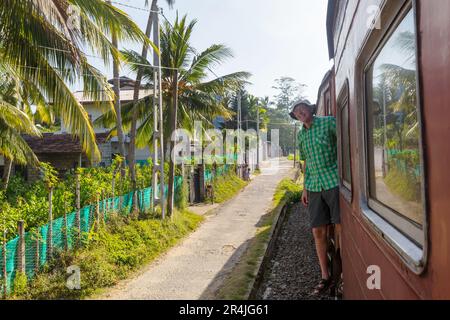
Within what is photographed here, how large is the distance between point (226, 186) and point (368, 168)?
17.6 metres

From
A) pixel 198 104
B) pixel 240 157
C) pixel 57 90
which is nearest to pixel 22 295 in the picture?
pixel 57 90

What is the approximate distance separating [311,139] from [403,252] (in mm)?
2501

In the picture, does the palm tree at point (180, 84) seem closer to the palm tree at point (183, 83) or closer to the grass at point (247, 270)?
the palm tree at point (183, 83)

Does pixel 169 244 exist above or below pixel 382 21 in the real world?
below

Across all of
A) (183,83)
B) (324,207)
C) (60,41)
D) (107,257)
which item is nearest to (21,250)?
(107,257)

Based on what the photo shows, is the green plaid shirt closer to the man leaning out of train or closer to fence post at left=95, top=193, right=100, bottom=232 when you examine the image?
the man leaning out of train

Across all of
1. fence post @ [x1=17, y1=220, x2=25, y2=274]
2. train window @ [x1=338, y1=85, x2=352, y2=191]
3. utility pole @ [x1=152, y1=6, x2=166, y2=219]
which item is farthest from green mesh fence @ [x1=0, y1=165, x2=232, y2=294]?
train window @ [x1=338, y1=85, x2=352, y2=191]

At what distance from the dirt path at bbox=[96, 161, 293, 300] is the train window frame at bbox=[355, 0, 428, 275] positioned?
4160 mm

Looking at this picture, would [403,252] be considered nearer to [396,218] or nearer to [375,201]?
[396,218]

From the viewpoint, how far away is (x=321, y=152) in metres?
3.71

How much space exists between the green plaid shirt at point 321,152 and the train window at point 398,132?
1.47 m

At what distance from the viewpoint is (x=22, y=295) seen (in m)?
5.29

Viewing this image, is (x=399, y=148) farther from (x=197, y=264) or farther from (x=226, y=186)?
(x=226, y=186)
